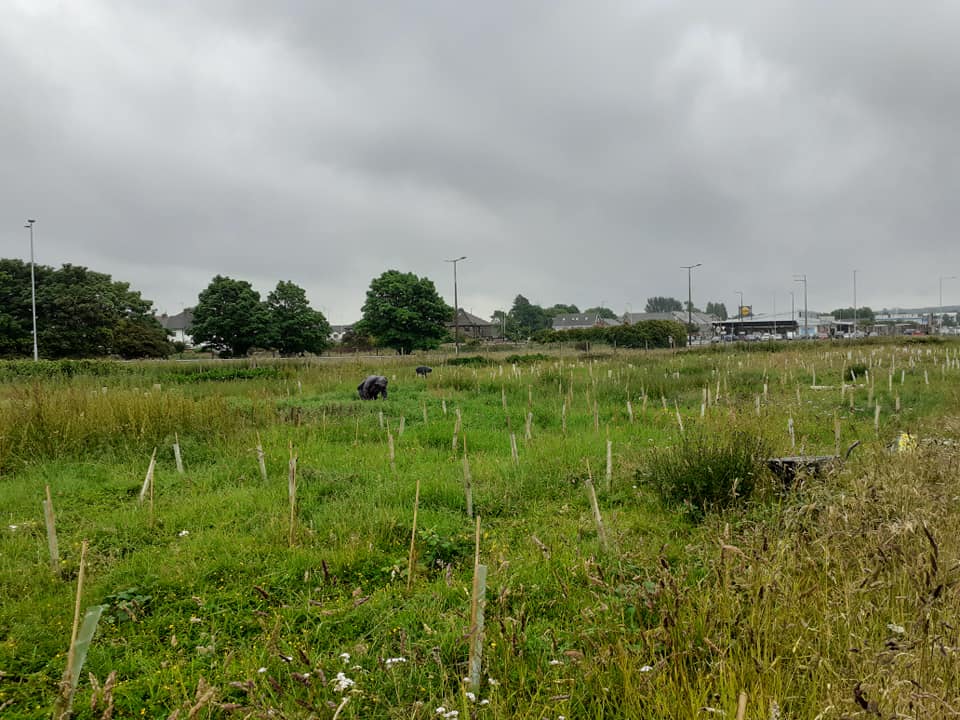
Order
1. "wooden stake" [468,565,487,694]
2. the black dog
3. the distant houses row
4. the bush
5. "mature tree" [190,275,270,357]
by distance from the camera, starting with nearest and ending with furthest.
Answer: "wooden stake" [468,565,487,694] → the bush → the black dog → "mature tree" [190,275,270,357] → the distant houses row

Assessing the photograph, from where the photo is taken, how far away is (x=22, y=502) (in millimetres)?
6355

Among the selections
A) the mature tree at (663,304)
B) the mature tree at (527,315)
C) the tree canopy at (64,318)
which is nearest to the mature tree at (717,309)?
the mature tree at (663,304)

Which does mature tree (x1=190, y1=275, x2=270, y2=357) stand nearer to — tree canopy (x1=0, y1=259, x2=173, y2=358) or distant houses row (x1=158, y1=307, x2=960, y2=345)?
tree canopy (x1=0, y1=259, x2=173, y2=358)

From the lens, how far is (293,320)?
152 feet

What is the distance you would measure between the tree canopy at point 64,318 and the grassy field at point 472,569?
36.5 meters

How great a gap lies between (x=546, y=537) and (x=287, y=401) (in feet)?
34.8

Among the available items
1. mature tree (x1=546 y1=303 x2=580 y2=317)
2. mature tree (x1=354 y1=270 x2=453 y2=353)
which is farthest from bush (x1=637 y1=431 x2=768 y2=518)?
mature tree (x1=546 y1=303 x2=580 y2=317)

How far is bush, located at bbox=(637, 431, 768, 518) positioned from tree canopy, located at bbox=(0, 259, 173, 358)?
152ft

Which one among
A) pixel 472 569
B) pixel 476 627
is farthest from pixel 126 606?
pixel 476 627

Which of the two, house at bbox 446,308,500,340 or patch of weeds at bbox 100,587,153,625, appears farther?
house at bbox 446,308,500,340

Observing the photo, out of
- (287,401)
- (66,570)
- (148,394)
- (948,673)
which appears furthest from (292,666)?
(287,401)

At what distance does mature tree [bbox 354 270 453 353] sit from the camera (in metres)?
46.4

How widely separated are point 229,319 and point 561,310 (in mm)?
106455

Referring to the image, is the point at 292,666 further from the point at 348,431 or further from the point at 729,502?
the point at 348,431
